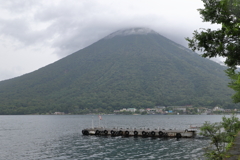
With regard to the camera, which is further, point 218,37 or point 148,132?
point 148,132

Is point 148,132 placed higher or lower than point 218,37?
lower

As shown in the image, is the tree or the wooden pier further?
the wooden pier

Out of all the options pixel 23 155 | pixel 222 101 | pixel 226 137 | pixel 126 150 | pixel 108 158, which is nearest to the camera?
pixel 226 137

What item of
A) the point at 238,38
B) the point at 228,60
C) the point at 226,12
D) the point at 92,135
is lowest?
the point at 92,135

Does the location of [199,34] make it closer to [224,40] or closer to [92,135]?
[224,40]

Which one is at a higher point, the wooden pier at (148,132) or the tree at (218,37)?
the tree at (218,37)

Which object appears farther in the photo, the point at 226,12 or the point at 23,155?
the point at 23,155

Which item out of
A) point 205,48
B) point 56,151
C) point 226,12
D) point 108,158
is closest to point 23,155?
point 56,151

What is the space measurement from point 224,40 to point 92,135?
160 ft

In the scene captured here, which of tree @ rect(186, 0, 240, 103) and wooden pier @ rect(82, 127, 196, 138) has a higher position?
tree @ rect(186, 0, 240, 103)

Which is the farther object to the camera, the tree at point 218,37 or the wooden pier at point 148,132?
the wooden pier at point 148,132

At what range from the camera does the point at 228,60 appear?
16.3 metres

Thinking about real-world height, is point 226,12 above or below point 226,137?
above

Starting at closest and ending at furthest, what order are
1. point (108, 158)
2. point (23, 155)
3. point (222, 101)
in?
point (108, 158)
point (23, 155)
point (222, 101)
